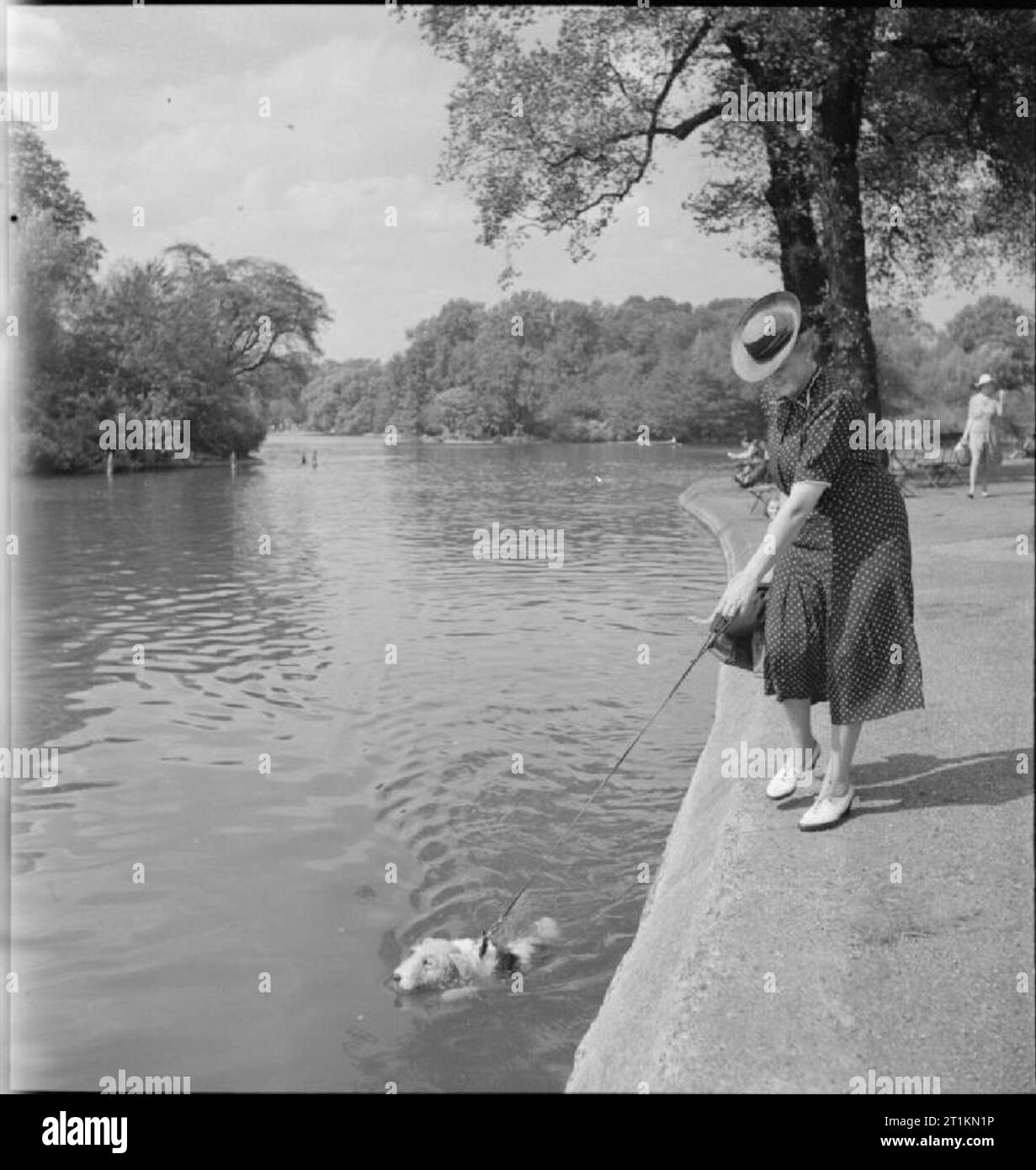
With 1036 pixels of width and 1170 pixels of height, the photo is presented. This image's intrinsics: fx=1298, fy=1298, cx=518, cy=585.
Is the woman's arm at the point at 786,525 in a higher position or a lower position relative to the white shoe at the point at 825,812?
higher

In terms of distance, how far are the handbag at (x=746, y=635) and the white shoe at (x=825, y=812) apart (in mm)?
727

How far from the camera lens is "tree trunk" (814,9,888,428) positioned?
20828mm

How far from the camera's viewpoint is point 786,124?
2322 cm

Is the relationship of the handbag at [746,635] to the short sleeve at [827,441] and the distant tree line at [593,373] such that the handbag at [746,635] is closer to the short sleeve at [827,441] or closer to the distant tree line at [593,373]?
the short sleeve at [827,441]

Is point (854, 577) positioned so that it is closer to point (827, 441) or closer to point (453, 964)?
point (827, 441)

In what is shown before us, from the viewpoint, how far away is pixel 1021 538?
51.1 feet

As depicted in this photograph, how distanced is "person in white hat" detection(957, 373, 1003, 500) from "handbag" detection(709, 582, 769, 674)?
1710cm

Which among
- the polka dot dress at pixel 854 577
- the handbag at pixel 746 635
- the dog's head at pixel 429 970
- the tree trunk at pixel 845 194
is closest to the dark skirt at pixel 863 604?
the polka dot dress at pixel 854 577

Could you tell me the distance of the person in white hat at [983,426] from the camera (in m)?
22.6

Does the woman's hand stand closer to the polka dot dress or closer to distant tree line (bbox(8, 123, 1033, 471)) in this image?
the polka dot dress

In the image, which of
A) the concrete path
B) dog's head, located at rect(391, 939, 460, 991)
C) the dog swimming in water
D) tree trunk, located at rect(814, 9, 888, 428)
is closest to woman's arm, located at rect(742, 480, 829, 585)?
the concrete path

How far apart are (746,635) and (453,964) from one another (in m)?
2.14

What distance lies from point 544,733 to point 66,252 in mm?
51790

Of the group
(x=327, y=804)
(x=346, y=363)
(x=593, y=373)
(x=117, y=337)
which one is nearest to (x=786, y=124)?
(x=327, y=804)
